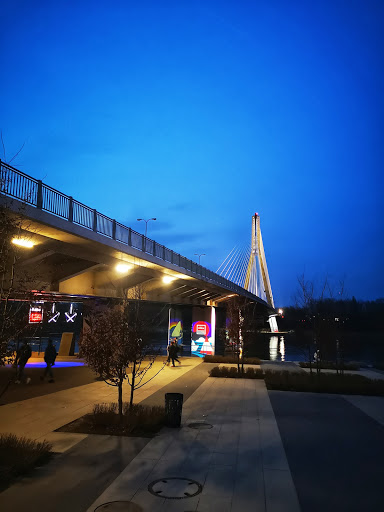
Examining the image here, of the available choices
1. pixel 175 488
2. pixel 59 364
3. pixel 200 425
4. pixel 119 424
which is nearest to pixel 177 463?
pixel 175 488

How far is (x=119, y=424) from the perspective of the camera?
396 inches

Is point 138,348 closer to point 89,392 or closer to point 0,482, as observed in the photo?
point 0,482

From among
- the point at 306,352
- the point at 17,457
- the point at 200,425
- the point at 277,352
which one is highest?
the point at 17,457

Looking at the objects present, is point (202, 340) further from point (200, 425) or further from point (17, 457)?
point (17, 457)

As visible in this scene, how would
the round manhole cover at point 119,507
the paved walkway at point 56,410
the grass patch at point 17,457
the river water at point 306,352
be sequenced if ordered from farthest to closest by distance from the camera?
the river water at point 306,352
the paved walkway at point 56,410
the grass patch at point 17,457
the round manhole cover at point 119,507

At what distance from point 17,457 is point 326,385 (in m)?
13.7

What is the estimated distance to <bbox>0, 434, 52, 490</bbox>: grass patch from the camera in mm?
6723

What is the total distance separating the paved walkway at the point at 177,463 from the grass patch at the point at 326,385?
4.52 m

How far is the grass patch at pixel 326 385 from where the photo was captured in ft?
55.3

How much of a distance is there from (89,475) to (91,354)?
3.73m

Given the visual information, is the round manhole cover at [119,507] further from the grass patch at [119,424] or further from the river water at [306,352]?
the river water at [306,352]

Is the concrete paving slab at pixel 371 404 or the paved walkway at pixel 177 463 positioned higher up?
the paved walkway at pixel 177 463

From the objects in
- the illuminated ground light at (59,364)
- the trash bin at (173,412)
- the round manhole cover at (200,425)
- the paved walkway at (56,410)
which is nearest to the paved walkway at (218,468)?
the round manhole cover at (200,425)

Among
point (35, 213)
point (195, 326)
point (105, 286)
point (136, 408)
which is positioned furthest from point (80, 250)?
point (195, 326)
